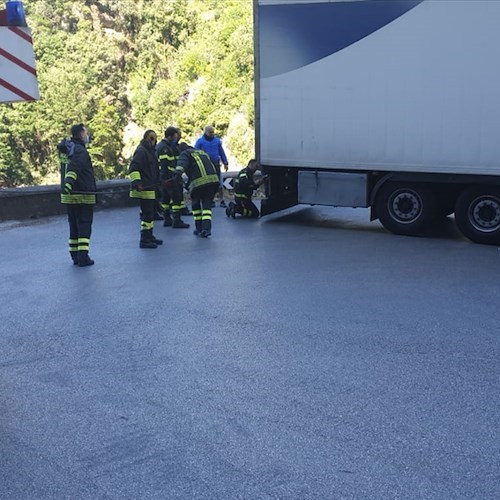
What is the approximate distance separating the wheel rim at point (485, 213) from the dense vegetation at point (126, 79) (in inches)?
1065

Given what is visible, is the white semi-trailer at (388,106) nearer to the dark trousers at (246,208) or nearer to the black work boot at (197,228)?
the dark trousers at (246,208)

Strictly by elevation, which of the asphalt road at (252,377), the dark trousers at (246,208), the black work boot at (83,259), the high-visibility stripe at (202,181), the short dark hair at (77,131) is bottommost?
the asphalt road at (252,377)

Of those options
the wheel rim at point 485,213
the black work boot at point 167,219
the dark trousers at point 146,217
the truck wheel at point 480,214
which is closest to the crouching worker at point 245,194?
the black work boot at point 167,219

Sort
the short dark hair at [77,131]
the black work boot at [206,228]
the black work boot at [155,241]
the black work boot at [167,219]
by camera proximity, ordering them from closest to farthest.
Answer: the short dark hair at [77,131] < the black work boot at [155,241] < the black work boot at [206,228] < the black work boot at [167,219]

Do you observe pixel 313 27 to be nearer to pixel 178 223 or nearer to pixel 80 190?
pixel 178 223

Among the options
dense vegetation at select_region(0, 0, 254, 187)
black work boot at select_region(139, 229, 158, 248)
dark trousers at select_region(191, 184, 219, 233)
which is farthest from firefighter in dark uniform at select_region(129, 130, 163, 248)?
dense vegetation at select_region(0, 0, 254, 187)

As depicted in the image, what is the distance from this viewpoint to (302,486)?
3.48 meters

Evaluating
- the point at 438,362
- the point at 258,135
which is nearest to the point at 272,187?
the point at 258,135

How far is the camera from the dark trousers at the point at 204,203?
10.5 metres

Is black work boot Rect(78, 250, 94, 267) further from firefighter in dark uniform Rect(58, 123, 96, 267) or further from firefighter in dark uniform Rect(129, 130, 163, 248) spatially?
firefighter in dark uniform Rect(129, 130, 163, 248)

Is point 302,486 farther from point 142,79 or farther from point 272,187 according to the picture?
point 142,79

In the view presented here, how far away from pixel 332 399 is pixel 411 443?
734mm

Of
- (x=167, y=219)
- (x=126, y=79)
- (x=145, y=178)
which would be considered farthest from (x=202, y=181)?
(x=126, y=79)

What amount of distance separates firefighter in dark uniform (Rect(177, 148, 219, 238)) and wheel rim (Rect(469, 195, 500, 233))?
3.85m
